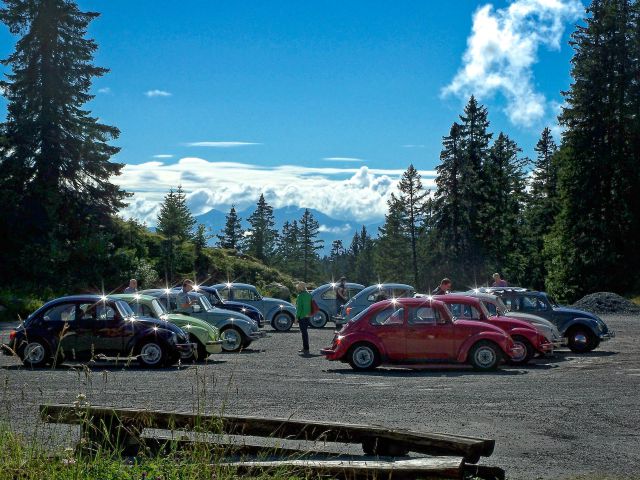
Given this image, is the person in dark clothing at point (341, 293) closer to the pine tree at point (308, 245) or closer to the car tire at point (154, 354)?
the car tire at point (154, 354)

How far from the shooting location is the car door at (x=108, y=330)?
17188 mm

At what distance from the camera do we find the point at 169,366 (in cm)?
1755

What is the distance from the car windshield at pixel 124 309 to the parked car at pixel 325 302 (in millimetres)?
14634

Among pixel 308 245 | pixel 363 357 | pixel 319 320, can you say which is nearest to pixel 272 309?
pixel 319 320

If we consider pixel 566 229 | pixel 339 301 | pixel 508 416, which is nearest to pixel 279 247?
pixel 566 229

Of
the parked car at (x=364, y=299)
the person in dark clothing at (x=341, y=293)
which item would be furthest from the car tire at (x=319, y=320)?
the parked car at (x=364, y=299)

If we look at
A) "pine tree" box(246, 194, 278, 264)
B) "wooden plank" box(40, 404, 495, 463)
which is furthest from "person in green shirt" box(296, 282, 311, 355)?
"pine tree" box(246, 194, 278, 264)

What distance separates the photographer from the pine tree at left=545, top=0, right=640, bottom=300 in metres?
52.8

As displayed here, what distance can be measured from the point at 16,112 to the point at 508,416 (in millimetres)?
41944

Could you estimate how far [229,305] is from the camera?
91.6 ft

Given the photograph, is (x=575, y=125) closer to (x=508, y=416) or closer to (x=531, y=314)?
(x=531, y=314)

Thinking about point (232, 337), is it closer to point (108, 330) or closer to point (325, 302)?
point (108, 330)

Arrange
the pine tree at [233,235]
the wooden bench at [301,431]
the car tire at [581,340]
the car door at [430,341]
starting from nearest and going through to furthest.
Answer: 1. the wooden bench at [301,431]
2. the car door at [430,341]
3. the car tire at [581,340]
4. the pine tree at [233,235]

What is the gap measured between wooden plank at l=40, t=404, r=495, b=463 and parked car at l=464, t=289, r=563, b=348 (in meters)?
12.9
